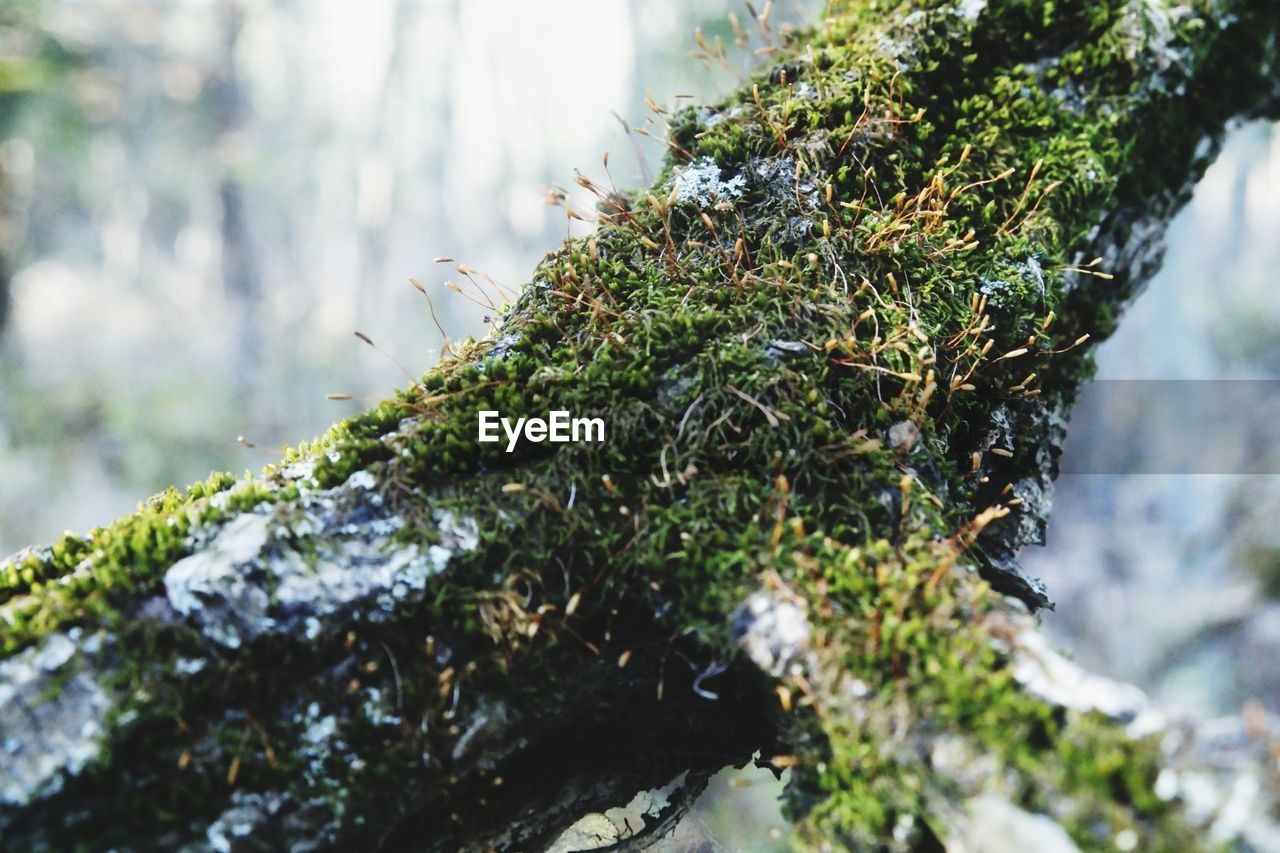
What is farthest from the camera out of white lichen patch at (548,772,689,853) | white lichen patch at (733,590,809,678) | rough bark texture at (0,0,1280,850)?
white lichen patch at (548,772,689,853)

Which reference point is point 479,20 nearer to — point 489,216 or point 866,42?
point 489,216

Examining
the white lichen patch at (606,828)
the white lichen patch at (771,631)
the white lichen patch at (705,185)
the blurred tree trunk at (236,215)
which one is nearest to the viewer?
the white lichen patch at (771,631)

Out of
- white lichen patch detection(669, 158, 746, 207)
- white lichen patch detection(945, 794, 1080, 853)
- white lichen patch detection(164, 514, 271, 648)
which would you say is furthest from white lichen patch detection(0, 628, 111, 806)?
white lichen patch detection(669, 158, 746, 207)

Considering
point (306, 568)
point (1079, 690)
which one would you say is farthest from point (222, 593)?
point (1079, 690)

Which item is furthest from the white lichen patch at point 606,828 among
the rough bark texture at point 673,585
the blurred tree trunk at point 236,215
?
the blurred tree trunk at point 236,215

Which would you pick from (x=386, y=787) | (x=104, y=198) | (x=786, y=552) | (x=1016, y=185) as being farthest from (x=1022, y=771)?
(x=104, y=198)

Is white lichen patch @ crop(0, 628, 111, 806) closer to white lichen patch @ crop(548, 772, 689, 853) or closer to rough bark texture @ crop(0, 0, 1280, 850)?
rough bark texture @ crop(0, 0, 1280, 850)

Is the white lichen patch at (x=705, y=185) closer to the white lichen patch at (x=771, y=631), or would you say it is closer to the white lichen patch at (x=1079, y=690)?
the white lichen patch at (x=771, y=631)
